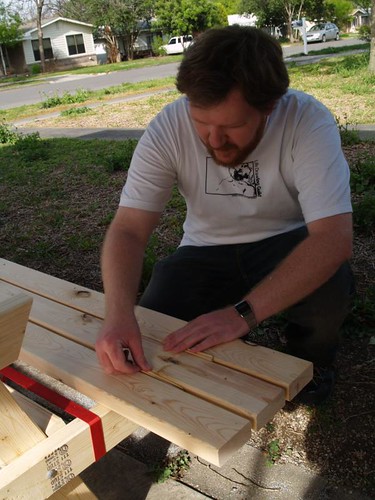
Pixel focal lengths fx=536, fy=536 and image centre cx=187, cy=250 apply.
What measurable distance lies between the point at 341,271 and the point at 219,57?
0.97 metres

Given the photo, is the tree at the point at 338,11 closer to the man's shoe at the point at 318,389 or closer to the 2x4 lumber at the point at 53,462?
the man's shoe at the point at 318,389

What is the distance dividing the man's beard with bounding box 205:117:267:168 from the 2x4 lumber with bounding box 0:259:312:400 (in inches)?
26.0

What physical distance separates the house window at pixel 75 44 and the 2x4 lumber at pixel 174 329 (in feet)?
154

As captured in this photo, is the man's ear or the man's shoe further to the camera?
the man's shoe

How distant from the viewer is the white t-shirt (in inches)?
79.6

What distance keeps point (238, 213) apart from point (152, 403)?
0.96 metres

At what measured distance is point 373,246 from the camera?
12.2 feet

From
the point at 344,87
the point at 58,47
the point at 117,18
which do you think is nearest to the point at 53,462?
the point at 344,87

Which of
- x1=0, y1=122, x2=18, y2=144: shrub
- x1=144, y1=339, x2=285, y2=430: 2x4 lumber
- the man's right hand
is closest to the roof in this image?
x1=0, y1=122, x2=18, y2=144: shrub

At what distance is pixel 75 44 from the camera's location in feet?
151

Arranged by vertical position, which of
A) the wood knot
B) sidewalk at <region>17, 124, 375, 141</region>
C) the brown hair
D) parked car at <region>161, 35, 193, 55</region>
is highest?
parked car at <region>161, 35, 193, 55</region>

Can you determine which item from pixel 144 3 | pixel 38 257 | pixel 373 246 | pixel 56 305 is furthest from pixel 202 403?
pixel 144 3

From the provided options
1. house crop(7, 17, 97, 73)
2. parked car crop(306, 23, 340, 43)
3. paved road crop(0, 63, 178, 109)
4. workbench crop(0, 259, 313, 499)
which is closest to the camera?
workbench crop(0, 259, 313, 499)

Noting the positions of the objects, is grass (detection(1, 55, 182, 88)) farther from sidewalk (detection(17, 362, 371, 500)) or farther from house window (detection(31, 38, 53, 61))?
sidewalk (detection(17, 362, 371, 500))
